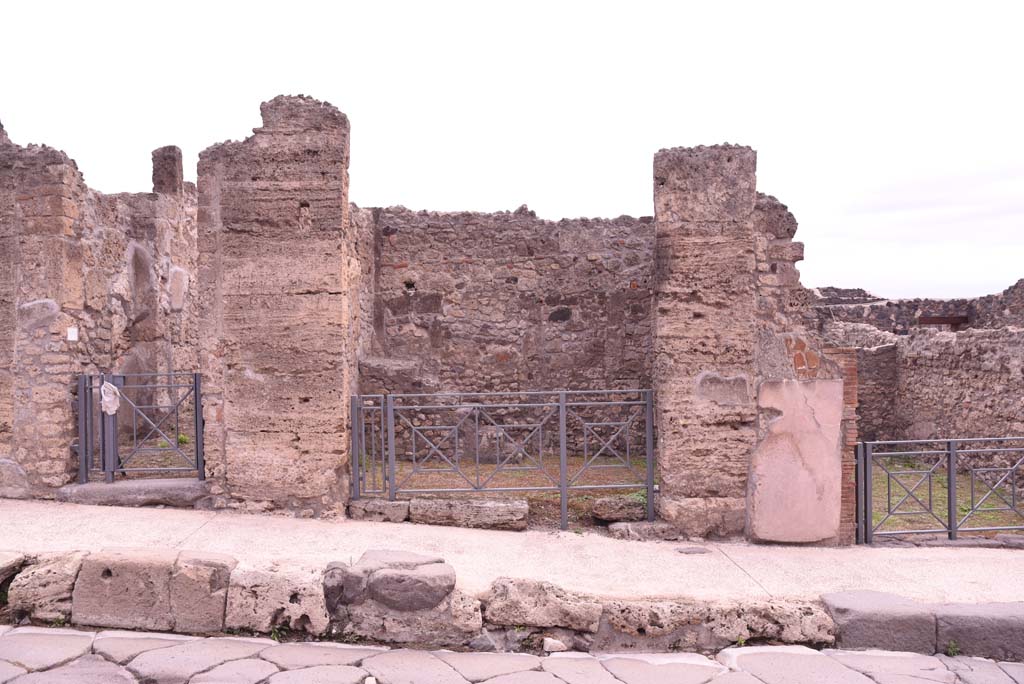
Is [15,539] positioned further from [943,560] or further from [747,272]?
[943,560]

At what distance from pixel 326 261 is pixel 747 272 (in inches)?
139

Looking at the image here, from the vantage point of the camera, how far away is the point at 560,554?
5.48 m

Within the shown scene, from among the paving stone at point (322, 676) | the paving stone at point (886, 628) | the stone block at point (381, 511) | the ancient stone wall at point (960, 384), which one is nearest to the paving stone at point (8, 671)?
the paving stone at point (322, 676)

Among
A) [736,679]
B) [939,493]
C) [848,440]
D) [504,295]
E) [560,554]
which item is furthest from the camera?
[504,295]

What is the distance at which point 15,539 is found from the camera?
16.9 ft

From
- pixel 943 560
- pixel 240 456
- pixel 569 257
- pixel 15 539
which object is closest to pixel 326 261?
pixel 240 456

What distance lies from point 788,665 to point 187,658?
11.0 feet

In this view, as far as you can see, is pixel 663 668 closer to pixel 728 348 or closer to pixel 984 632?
pixel 984 632

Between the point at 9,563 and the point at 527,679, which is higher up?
the point at 9,563

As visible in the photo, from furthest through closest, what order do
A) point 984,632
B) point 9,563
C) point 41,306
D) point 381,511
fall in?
point 41,306
point 381,511
point 9,563
point 984,632

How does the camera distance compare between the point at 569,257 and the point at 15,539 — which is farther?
the point at 569,257

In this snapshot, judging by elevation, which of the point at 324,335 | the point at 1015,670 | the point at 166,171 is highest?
the point at 166,171

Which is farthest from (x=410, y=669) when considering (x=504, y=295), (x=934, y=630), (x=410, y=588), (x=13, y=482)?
(x=504, y=295)

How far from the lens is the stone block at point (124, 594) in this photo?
4.33m
